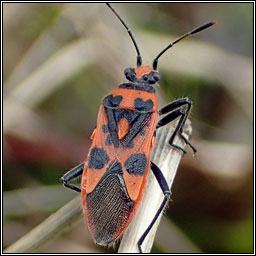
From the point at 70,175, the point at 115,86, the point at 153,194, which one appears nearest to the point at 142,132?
the point at 153,194

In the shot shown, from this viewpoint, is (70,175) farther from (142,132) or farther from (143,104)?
(143,104)

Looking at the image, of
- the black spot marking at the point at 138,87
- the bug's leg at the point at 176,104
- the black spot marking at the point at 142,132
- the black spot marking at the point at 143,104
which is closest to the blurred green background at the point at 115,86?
the bug's leg at the point at 176,104

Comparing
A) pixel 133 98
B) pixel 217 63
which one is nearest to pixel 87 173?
pixel 133 98

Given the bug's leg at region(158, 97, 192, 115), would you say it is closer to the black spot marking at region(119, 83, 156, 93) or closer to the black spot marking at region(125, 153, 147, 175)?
the black spot marking at region(119, 83, 156, 93)

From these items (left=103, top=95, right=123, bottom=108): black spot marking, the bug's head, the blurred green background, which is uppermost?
the bug's head

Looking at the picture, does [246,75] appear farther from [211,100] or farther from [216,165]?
[216,165]

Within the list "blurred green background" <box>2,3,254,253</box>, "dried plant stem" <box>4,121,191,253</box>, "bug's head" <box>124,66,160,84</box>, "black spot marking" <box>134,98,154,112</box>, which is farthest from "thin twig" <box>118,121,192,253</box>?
"blurred green background" <box>2,3,254,253</box>

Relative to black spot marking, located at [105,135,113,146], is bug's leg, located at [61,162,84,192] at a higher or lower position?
lower
